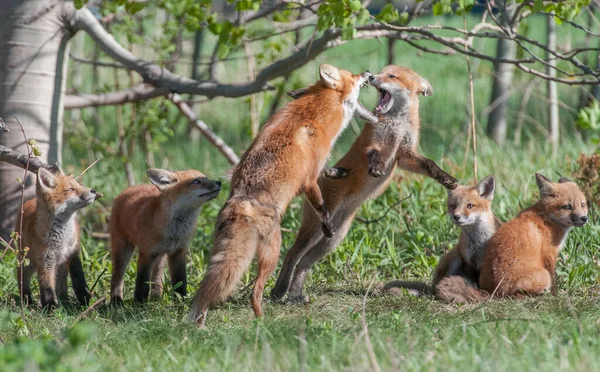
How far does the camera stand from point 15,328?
5.29 m

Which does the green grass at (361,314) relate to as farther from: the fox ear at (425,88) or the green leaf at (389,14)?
the green leaf at (389,14)

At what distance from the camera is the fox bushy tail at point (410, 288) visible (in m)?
6.39

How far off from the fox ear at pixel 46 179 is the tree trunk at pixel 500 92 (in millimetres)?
6093

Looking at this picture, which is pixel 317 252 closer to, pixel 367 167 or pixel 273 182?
pixel 367 167

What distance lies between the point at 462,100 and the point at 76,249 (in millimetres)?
9590

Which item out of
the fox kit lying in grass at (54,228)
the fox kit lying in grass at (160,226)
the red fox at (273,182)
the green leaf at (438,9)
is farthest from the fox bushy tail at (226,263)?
the green leaf at (438,9)

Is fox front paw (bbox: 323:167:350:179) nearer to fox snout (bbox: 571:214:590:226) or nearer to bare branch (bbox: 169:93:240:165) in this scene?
bare branch (bbox: 169:93:240:165)

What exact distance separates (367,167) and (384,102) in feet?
1.97

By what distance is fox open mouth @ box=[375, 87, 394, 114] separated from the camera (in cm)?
670

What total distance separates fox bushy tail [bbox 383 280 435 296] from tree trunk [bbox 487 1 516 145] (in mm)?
4608

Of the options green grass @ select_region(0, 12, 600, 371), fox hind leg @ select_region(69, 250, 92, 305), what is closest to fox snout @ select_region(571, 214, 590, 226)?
green grass @ select_region(0, 12, 600, 371)

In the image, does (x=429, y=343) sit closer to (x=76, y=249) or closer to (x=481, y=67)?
(x=76, y=249)

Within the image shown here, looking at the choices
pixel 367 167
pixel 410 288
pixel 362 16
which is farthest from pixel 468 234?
pixel 362 16

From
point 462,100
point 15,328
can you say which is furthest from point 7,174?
point 462,100
